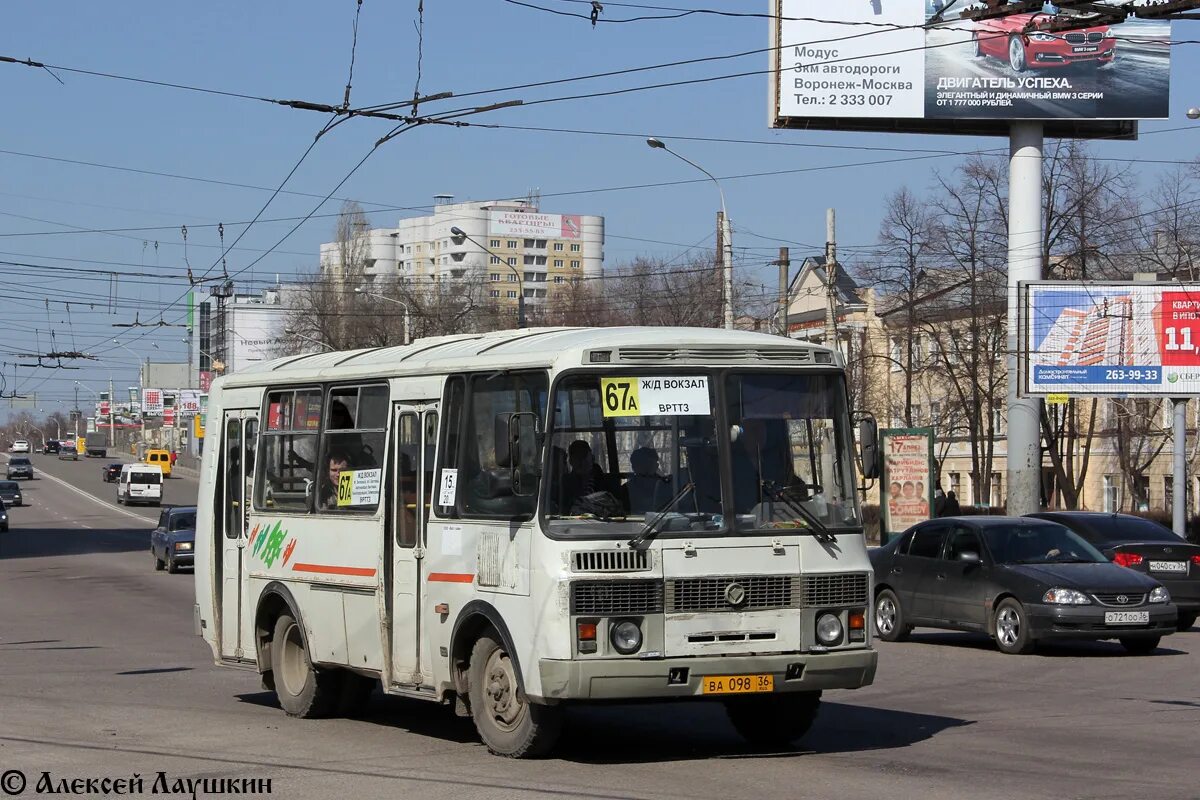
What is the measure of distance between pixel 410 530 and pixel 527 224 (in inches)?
7247

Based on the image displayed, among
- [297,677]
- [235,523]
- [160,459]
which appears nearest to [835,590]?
[297,677]

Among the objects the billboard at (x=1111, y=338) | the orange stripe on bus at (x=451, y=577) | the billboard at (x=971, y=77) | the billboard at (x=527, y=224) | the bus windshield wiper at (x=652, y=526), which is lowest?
the orange stripe on bus at (x=451, y=577)

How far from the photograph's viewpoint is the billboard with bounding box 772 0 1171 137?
41.1 m

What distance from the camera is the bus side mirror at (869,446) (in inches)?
400

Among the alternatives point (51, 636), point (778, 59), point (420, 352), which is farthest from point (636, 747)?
point (778, 59)

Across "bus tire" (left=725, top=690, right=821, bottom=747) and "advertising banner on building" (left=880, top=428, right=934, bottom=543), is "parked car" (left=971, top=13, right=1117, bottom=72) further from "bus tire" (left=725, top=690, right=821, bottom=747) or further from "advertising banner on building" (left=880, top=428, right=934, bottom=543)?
"bus tire" (left=725, top=690, right=821, bottom=747)

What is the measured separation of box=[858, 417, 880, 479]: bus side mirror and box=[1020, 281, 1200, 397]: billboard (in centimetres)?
2724

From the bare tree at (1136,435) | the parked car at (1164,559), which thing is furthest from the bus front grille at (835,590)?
the bare tree at (1136,435)

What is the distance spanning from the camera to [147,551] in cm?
4800

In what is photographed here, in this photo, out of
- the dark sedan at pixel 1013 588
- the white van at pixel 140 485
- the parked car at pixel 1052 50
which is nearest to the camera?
the dark sedan at pixel 1013 588

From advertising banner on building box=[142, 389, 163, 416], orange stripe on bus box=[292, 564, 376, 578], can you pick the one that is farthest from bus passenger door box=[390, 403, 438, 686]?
advertising banner on building box=[142, 389, 163, 416]

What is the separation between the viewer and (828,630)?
1000 cm

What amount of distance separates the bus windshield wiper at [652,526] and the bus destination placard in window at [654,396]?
1.67 feet

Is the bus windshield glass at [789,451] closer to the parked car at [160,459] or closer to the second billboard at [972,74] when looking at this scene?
the second billboard at [972,74]
